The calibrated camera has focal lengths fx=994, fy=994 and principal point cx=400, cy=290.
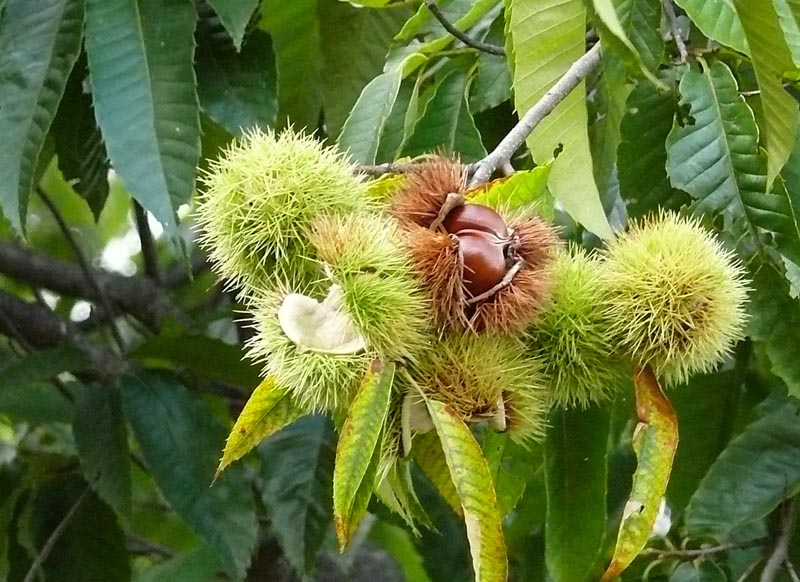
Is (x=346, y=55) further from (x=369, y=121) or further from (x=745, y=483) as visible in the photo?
(x=745, y=483)

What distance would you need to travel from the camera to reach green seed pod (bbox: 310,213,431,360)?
50cm

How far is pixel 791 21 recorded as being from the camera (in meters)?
0.73

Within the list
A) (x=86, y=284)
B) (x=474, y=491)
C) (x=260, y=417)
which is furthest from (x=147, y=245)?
(x=474, y=491)

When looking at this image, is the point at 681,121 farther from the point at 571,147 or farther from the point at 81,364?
the point at 81,364

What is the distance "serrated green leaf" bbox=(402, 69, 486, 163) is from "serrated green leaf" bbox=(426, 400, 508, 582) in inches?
15.4

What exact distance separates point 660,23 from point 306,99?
1.60 ft

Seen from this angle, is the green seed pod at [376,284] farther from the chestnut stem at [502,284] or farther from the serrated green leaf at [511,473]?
the serrated green leaf at [511,473]

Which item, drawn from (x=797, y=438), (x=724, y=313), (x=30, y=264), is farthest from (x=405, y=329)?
(x=30, y=264)

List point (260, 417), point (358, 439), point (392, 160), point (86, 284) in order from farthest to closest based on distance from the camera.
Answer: point (86, 284) → point (392, 160) → point (260, 417) → point (358, 439)

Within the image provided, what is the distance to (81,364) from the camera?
1189 mm

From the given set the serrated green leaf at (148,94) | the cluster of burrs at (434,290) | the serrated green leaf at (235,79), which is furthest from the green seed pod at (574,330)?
the serrated green leaf at (235,79)

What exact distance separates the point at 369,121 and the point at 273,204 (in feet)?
0.87

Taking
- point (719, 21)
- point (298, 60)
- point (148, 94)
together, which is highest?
point (298, 60)

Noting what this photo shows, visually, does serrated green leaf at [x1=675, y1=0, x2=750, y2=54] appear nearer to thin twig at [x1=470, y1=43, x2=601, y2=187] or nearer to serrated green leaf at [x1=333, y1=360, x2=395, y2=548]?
thin twig at [x1=470, y1=43, x2=601, y2=187]
